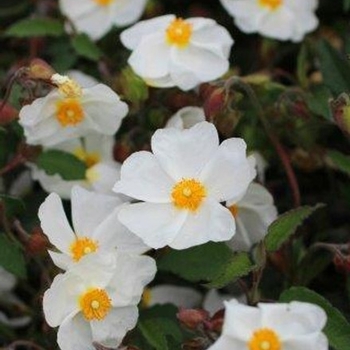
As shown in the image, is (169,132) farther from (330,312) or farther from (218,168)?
(330,312)

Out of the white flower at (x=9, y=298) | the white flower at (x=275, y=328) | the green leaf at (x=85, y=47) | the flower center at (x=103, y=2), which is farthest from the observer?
the flower center at (x=103, y=2)

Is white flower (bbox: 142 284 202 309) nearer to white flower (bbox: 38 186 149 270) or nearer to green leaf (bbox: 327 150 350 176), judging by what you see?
white flower (bbox: 38 186 149 270)

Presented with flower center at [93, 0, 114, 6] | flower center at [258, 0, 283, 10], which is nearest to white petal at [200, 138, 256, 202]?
flower center at [258, 0, 283, 10]

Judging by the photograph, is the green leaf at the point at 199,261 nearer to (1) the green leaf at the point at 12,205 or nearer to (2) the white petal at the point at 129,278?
(2) the white petal at the point at 129,278

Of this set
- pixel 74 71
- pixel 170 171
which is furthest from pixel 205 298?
pixel 74 71

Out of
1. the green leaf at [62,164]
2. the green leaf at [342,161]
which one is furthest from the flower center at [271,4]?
the green leaf at [62,164]

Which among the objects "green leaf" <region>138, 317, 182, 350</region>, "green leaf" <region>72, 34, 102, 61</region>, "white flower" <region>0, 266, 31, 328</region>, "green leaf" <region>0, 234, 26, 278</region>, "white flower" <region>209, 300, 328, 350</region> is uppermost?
"white flower" <region>209, 300, 328, 350</region>
